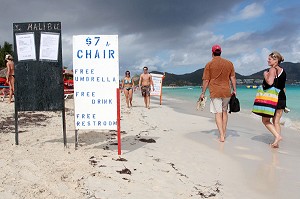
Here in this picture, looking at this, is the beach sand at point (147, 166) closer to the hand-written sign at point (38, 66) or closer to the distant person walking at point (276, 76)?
the hand-written sign at point (38, 66)

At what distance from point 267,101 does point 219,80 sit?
107 centimetres

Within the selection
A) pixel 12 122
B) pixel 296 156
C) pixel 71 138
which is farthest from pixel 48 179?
pixel 12 122

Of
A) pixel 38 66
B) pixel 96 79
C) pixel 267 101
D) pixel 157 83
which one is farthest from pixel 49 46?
pixel 157 83

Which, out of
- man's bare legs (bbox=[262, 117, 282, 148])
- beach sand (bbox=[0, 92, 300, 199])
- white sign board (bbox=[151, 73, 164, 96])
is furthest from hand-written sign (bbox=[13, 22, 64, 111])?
white sign board (bbox=[151, 73, 164, 96])

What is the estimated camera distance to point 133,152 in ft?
16.7

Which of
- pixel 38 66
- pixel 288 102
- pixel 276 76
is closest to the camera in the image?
pixel 38 66

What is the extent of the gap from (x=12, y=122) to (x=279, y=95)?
6.94 metres

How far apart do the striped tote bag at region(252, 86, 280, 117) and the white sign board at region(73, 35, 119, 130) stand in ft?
9.43

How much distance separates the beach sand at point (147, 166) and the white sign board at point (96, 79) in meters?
0.58

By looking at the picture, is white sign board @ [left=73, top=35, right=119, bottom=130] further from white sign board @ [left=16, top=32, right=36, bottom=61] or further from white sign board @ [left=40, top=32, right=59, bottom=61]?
white sign board @ [left=16, top=32, right=36, bottom=61]

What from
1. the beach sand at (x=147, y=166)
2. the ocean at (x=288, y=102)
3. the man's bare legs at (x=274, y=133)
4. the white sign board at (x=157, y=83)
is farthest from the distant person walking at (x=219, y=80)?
the white sign board at (x=157, y=83)

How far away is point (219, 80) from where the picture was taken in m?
6.19

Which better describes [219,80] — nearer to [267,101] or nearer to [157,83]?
[267,101]

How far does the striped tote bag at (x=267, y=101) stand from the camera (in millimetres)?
5574
